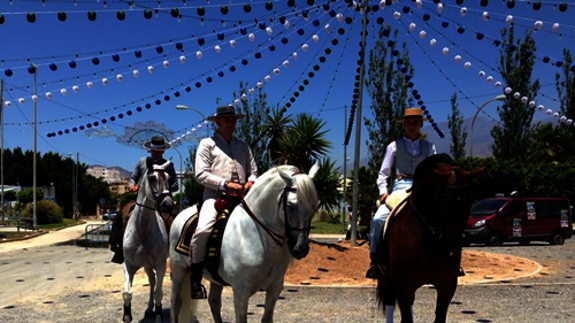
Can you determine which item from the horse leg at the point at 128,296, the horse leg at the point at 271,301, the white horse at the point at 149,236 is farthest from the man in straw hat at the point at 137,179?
the horse leg at the point at 271,301

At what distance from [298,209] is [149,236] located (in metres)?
3.58

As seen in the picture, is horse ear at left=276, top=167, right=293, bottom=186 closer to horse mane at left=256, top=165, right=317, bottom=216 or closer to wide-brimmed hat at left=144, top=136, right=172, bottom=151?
horse mane at left=256, top=165, right=317, bottom=216

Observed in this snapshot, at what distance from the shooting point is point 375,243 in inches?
213

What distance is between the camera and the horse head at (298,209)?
4.07 meters

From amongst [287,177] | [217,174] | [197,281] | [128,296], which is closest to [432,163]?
[287,177]

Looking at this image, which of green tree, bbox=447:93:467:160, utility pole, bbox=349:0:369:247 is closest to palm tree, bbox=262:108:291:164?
utility pole, bbox=349:0:369:247

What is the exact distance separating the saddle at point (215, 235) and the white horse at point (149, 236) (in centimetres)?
145

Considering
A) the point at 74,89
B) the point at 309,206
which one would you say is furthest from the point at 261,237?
the point at 74,89

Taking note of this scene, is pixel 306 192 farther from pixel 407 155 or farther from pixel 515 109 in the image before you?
pixel 515 109

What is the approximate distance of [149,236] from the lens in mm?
7012

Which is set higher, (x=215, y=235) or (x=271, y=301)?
(x=215, y=235)

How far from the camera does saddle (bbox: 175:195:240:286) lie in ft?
16.0

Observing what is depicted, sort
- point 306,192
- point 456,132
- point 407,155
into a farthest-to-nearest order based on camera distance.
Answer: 1. point 456,132
2. point 407,155
3. point 306,192

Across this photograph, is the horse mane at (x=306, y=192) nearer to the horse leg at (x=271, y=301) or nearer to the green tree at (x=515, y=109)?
the horse leg at (x=271, y=301)
